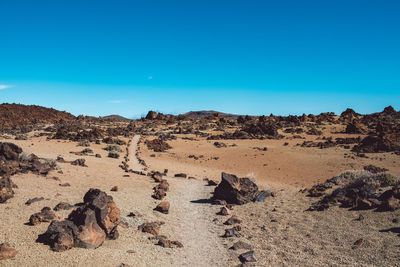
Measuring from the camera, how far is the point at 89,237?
7555 mm

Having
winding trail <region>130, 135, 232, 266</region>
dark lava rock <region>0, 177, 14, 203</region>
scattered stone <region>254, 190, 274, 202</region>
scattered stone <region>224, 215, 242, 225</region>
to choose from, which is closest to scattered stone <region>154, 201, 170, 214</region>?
winding trail <region>130, 135, 232, 266</region>

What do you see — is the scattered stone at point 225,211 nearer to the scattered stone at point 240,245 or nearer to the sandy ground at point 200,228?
the sandy ground at point 200,228

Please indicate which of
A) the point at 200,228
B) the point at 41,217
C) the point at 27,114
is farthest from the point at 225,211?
the point at 27,114

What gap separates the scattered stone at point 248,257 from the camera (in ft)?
27.0

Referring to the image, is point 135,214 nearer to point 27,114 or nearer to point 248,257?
point 248,257

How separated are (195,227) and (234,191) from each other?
395cm

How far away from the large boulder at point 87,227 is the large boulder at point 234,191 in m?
6.58

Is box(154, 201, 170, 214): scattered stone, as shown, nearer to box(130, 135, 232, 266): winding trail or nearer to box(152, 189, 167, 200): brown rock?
box(130, 135, 232, 266): winding trail

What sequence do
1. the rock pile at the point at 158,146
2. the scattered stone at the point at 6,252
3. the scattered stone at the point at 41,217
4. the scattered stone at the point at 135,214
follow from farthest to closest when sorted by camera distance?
the rock pile at the point at 158,146 → the scattered stone at the point at 135,214 → the scattered stone at the point at 41,217 → the scattered stone at the point at 6,252

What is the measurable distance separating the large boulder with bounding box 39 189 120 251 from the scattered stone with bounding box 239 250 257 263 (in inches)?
146

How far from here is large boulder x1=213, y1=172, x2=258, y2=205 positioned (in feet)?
46.8

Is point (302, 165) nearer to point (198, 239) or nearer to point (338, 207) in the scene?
point (338, 207)

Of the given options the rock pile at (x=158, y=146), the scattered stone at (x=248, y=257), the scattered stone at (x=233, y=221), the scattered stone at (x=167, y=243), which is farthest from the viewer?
the rock pile at (x=158, y=146)

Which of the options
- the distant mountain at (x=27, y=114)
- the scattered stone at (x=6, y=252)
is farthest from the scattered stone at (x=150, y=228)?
the distant mountain at (x=27, y=114)
